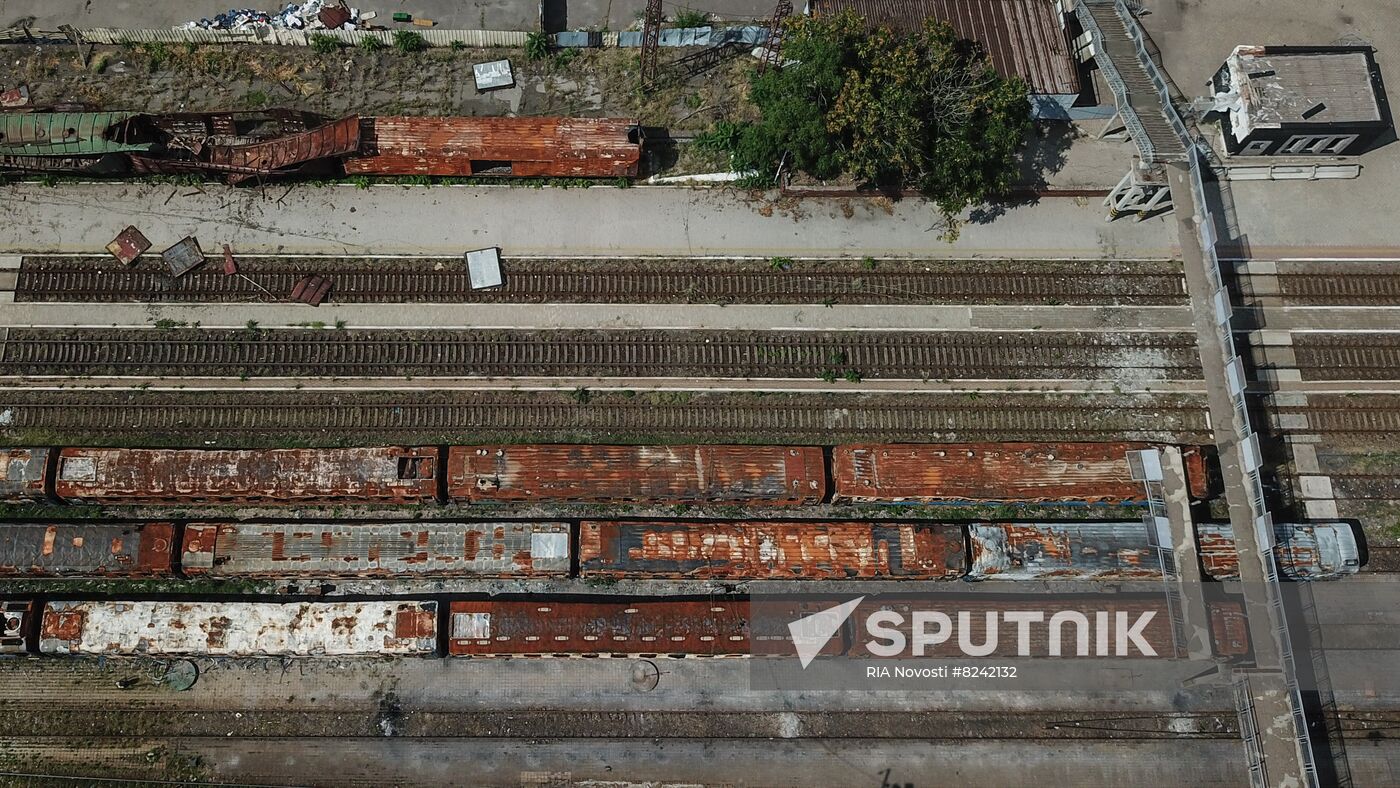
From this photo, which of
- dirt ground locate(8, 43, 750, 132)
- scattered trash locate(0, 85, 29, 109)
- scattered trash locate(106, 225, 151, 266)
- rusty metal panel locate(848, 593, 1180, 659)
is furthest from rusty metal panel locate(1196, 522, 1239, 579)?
scattered trash locate(0, 85, 29, 109)

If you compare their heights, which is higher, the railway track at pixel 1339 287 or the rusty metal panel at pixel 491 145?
the rusty metal panel at pixel 491 145

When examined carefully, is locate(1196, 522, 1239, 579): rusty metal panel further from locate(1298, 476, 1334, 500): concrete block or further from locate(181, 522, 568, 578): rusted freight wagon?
locate(181, 522, 568, 578): rusted freight wagon

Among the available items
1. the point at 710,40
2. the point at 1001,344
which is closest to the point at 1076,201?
the point at 1001,344

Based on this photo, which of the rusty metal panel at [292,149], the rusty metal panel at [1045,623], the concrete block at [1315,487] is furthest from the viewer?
the rusty metal panel at [292,149]

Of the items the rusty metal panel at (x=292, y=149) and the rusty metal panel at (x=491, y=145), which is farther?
the rusty metal panel at (x=491, y=145)

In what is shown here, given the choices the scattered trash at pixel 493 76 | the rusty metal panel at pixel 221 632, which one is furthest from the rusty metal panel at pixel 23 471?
the scattered trash at pixel 493 76

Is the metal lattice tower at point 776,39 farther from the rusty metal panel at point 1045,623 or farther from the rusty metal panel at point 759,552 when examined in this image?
the rusty metal panel at point 1045,623

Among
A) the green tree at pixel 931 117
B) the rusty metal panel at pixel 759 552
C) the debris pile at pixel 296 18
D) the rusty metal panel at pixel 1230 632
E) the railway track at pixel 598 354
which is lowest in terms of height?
the rusty metal panel at pixel 1230 632

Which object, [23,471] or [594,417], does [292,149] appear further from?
[594,417]
